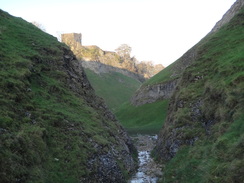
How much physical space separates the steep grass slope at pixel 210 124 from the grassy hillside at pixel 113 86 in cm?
10483

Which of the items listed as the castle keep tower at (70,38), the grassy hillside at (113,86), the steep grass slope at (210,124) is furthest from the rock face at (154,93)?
the castle keep tower at (70,38)

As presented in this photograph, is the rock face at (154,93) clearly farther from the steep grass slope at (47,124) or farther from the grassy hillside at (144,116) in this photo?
the steep grass slope at (47,124)

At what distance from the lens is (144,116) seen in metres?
88.2

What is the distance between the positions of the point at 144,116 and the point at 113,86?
3158 inches

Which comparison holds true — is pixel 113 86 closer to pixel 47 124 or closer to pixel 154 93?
pixel 154 93

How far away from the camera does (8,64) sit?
25.9 metres

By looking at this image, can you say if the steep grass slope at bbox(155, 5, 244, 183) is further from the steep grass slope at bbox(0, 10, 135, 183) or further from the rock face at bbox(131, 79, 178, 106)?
the rock face at bbox(131, 79, 178, 106)

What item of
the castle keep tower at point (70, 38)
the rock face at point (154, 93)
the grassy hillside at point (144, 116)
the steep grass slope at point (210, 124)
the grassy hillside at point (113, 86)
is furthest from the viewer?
the castle keep tower at point (70, 38)

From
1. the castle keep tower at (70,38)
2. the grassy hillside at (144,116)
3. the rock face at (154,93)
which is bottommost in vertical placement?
the grassy hillside at (144,116)

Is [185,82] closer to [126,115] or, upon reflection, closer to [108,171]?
[108,171]

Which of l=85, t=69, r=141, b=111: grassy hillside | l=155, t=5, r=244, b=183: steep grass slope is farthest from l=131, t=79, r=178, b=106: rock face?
l=155, t=5, r=244, b=183: steep grass slope

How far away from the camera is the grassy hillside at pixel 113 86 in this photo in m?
146

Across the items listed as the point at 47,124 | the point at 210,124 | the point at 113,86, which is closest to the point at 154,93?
the point at 113,86

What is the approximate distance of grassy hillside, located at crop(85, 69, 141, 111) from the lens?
146 metres
